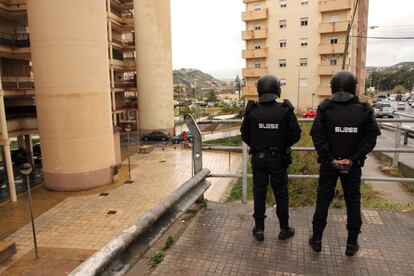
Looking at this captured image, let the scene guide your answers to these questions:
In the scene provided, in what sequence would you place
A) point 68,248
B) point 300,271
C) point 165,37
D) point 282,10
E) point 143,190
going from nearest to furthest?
point 300,271 → point 68,248 → point 143,190 → point 165,37 → point 282,10

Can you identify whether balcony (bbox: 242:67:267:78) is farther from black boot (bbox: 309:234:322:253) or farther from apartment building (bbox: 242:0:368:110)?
black boot (bbox: 309:234:322:253)

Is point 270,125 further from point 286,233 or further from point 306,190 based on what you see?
point 306,190

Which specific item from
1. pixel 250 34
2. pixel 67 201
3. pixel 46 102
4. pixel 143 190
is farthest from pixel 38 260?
pixel 250 34

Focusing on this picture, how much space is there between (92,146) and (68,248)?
6645mm

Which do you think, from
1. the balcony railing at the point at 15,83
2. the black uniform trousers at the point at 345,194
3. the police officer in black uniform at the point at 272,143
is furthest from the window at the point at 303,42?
the black uniform trousers at the point at 345,194

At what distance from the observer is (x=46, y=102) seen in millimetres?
14328

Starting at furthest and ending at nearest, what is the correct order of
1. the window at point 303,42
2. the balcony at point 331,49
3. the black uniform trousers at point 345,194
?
the window at point 303,42 → the balcony at point 331,49 → the black uniform trousers at point 345,194

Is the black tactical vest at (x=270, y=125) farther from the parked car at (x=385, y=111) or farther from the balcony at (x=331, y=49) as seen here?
the balcony at (x=331, y=49)

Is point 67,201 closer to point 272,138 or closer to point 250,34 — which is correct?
point 272,138

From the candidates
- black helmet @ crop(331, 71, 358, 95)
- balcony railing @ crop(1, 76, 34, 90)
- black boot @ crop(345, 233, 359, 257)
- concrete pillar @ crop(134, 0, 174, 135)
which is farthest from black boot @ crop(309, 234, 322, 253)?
concrete pillar @ crop(134, 0, 174, 135)

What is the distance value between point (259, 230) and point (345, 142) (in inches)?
49.1

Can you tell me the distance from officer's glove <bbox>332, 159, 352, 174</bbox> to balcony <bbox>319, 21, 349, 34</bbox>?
121 ft

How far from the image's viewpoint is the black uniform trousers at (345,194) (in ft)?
9.60

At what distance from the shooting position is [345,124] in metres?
2.86
